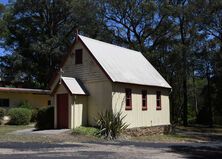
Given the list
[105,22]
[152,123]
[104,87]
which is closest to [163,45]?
[105,22]

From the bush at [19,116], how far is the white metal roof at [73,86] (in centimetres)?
922

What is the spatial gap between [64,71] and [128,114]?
586 centimetres

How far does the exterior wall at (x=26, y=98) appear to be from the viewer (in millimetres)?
39803

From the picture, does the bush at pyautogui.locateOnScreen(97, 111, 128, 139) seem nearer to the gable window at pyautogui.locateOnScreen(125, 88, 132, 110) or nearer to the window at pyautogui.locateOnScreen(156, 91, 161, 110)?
the gable window at pyautogui.locateOnScreen(125, 88, 132, 110)

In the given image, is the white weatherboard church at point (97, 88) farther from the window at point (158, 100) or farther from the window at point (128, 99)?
the window at point (158, 100)

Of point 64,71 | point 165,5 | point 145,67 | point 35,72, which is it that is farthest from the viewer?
point 35,72

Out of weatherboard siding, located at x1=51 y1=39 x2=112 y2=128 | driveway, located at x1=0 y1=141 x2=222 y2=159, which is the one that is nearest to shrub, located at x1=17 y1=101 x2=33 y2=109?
weatherboard siding, located at x1=51 y1=39 x2=112 y2=128

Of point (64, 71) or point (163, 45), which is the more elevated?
point (163, 45)

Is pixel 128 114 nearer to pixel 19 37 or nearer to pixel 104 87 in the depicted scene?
pixel 104 87

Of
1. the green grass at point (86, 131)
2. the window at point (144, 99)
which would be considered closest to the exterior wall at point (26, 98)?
the window at point (144, 99)

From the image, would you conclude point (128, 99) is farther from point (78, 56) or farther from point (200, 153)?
point (200, 153)

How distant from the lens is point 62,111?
2819cm

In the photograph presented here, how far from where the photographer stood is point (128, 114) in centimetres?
2906

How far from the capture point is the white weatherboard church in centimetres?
2769
